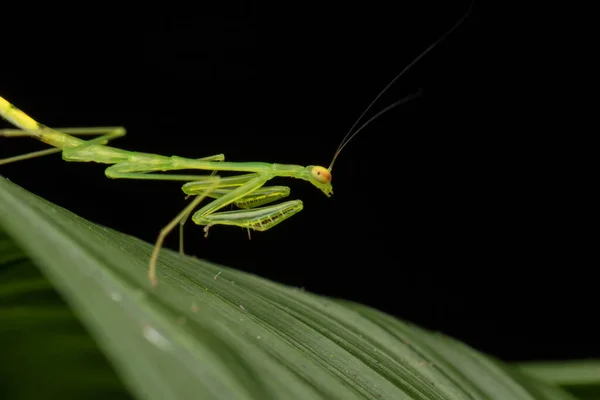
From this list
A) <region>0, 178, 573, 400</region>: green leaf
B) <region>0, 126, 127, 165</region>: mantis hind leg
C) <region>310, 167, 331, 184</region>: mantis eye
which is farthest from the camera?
<region>310, 167, 331, 184</region>: mantis eye

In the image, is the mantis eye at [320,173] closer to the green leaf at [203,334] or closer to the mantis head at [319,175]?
the mantis head at [319,175]

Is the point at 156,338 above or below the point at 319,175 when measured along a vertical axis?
below

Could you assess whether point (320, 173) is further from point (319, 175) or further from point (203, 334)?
point (203, 334)

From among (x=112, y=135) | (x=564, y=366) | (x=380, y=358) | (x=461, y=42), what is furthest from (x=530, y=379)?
(x=461, y=42)

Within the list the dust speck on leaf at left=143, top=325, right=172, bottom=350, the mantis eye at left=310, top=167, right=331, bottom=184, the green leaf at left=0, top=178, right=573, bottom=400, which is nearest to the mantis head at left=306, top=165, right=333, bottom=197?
the mantis eye at left=310, top=167, right=331, bottom=184

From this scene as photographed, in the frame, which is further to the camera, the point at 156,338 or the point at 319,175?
the point at 319,175

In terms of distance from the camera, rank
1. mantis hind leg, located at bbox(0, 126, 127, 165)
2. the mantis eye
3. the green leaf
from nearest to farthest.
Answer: the green leaf < mantis hind leg, located at bbox(0, 126, 127, 165) < the mantis eye

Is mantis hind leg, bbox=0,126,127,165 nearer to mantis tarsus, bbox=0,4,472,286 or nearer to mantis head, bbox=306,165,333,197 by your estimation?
mantis tarsus, bbox=0,4,472,286

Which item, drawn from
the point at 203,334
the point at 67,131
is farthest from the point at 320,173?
the point at 203,334

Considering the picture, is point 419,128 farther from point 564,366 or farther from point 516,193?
point 564,366
